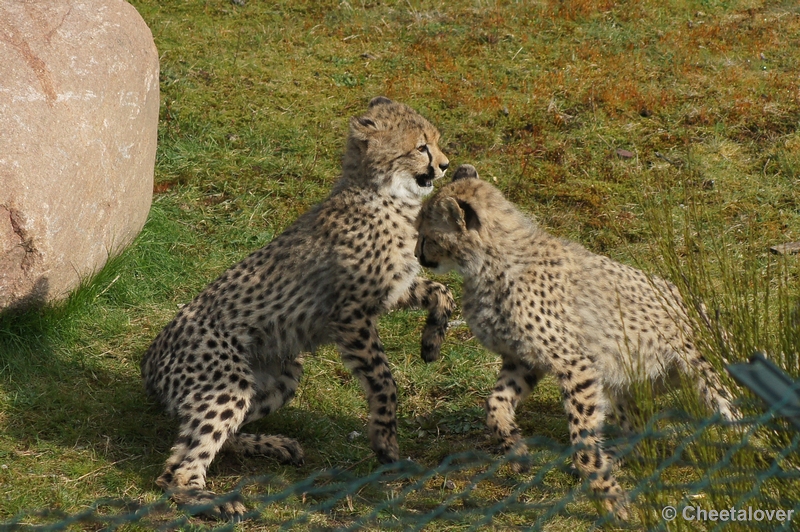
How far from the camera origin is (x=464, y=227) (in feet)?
15.6

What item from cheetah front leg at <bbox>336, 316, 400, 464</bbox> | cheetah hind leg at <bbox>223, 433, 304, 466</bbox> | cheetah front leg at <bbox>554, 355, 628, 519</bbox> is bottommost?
cheetah hind leg at <bbox>223, 433, 304, 466</bbox>

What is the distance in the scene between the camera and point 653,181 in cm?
691

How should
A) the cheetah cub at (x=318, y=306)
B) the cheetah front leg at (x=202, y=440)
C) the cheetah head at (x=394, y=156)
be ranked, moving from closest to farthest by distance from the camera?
1. the cheetah front leg at (x=202, y=440)
2. the cheetah cub at (x=318, y=306)
3. the cheetah head at (x=394, y=156)

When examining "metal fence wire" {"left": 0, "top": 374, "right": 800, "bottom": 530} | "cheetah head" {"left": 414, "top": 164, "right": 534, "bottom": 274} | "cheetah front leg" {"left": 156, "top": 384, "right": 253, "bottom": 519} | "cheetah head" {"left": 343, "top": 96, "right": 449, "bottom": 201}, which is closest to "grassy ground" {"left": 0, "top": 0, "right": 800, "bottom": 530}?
"metal fence wire" {"left": 0, "top": 374, "right": 800, "bottom": 530}

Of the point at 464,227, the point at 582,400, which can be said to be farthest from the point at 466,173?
the point at 582,400

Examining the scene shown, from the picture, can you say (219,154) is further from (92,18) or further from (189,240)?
(92,18)

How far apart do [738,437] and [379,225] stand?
2145 millimetres

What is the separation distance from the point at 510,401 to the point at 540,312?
0.43 m

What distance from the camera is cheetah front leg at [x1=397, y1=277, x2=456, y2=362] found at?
514cm

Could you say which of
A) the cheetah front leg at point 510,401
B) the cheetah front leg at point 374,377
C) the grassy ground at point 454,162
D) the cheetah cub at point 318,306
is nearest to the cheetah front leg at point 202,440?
the cheetah cub at point 318,306

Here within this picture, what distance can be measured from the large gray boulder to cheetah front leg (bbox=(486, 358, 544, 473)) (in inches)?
91.9

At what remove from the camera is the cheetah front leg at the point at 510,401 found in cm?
452

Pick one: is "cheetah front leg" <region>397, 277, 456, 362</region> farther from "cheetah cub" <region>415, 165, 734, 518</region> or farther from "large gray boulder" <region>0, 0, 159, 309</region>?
"large gray boulder" <region>0, 0, 159, 309</region>

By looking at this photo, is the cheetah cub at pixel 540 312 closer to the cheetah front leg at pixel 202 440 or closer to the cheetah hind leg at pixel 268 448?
the cheetah hind leg at pixel 268 448
